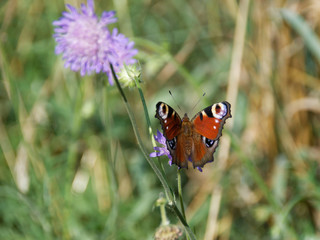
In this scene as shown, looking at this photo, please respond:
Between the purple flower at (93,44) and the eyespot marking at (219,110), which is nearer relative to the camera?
the eyespot marking at (219,110)

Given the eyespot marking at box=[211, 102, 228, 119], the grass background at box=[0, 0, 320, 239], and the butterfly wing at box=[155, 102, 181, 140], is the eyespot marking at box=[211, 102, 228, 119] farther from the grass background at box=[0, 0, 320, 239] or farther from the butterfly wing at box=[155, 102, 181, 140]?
the grass background at box=[0, 0, 320, 239]

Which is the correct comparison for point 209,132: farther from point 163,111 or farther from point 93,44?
point 93,44

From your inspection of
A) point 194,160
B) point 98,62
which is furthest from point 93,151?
point 194,160

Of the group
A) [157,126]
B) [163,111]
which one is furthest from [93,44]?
[157,126]

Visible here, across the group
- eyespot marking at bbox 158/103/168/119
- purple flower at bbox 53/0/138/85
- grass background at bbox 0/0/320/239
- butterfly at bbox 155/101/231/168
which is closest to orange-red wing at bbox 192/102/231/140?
butterfly at bbox 155/101/231/168

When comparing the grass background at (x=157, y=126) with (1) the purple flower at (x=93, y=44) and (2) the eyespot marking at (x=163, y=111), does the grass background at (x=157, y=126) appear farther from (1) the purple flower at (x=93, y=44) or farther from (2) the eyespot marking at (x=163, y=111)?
(2) the eyespot marking at (x=163, y=111)

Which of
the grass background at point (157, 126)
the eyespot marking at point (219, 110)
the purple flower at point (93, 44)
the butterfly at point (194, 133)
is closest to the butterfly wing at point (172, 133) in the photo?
the butterfly at point (194, 133)

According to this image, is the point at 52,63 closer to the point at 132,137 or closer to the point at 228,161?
the point at 132,137

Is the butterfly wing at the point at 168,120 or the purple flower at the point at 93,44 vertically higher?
the purple flower at the point at 93,44

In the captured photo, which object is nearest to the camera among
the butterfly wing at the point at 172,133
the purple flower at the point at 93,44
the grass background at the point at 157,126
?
the butterfly wing at the point at 172,133
